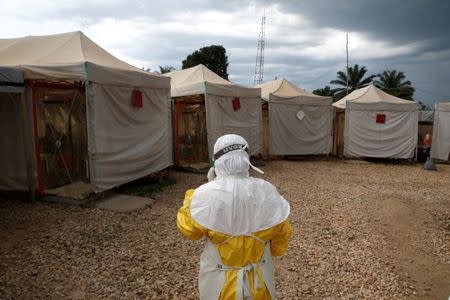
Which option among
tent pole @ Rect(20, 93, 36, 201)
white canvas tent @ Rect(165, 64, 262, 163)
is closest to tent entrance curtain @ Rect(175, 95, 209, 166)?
white canvas tent @ Rect(165, 64, 262, 163)

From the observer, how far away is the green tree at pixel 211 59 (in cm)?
2747

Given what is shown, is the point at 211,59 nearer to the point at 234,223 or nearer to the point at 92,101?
the point at 92,101

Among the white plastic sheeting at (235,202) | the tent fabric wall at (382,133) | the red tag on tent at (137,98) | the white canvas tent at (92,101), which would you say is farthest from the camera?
the tent fabric wall at (382,133)

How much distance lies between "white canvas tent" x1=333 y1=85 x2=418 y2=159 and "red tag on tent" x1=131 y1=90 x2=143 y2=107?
7698mm

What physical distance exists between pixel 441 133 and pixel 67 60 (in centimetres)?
1171

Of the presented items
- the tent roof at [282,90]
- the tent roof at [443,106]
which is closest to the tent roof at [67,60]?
the tent roof at [282,90]

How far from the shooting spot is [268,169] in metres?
9.58

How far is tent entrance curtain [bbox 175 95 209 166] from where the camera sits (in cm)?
902

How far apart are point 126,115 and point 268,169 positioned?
472cm

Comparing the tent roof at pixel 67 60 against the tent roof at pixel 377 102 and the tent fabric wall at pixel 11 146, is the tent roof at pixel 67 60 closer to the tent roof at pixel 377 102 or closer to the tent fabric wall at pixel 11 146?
the tent fabric wall at pixel 11 146

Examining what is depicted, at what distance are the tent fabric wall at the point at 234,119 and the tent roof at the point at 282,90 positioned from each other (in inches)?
38.2

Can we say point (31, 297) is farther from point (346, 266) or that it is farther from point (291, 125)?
point (291, 125)

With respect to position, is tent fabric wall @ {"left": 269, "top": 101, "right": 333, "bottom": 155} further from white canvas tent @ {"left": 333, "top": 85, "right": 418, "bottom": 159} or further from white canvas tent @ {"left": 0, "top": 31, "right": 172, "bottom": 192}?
white canvas tent @ {"left": 0, "top": 31, "right": 172, "bottom": 192}

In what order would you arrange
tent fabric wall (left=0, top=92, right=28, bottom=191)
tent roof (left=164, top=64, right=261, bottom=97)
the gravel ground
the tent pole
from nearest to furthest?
the gravel ground, the tent pole, tent fabric wall (left=0, top=92, right=28, bottom=191), tent roof (left=164, top=64, right=261, bottom=97)
